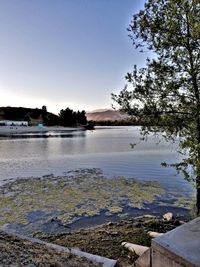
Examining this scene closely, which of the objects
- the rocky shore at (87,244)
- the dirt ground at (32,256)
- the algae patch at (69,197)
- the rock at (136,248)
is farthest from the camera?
the algae patch at (69,197)

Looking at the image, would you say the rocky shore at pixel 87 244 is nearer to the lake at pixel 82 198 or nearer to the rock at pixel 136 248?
→ the rock at pixel 136 248

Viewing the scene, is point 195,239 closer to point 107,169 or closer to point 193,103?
point 193,103

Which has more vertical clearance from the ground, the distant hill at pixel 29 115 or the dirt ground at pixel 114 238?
the distant hill at pixel 29 115

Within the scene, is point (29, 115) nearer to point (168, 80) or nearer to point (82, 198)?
point (82, 198)

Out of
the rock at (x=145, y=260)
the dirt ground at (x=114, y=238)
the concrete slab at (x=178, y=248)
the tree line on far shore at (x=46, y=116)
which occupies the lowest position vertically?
the dirt ground at (x=114, y=238)

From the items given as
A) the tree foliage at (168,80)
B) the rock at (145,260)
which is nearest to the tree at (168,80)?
the tree foliage at (168,80)

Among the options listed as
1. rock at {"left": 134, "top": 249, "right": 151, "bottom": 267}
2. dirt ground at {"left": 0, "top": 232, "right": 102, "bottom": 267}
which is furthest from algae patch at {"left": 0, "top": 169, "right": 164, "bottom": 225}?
rock at {"left": 134, "top": 249, "right": 151, "bottom": 267}

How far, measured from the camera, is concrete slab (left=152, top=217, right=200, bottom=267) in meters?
4.01

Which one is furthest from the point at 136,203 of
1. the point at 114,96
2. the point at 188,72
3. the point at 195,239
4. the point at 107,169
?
the point at 107,169

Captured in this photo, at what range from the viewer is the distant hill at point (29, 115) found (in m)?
160

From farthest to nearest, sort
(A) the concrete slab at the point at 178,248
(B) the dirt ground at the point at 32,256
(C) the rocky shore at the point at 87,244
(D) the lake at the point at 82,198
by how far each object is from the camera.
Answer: (D) the lake at the point at 82,198 → (C) the rocky shore at the point at 87,244 → (B) the dirt ground at the point at 32,256 → (A) the concrete slab at the point at 178,248

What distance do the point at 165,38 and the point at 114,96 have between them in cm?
229

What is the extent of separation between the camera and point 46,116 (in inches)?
6486

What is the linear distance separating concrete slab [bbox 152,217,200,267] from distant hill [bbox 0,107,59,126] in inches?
6177
